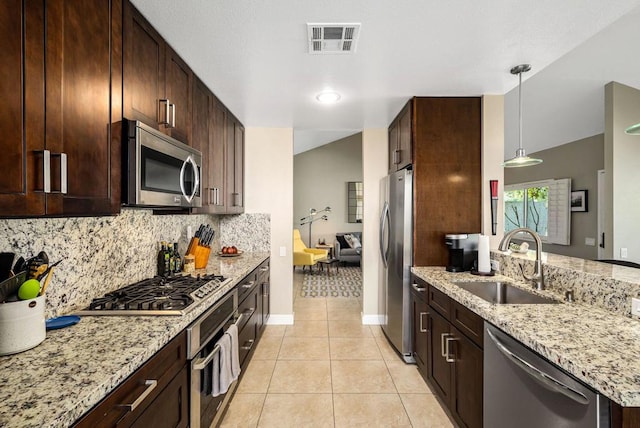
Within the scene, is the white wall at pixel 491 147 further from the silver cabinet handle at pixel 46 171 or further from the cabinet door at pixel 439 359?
the silver cabinet handle at pixel 46 171

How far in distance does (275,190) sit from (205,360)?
2521 millimetres

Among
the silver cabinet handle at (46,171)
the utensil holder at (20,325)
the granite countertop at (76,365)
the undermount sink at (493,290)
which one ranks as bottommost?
the undermount sink at (493,290)

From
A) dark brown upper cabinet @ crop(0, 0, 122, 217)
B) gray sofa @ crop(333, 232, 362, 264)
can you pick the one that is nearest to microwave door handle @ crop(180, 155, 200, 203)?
dark brown upper cabinet @ crop(0, 0, 122, 217)

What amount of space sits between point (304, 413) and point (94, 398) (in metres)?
1.65

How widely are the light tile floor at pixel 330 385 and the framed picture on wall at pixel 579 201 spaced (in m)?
4.18

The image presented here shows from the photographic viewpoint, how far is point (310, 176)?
8.77 m

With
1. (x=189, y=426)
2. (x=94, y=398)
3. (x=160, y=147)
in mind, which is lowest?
(x=189, y=426)

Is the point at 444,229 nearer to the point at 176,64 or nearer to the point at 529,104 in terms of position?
the point at 176,64

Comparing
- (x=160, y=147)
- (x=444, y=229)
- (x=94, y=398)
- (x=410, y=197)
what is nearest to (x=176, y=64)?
(x=160, y=147)

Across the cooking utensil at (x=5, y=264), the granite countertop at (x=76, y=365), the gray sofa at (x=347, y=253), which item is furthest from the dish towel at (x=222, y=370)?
the gray sofa at (x=347, y=253)

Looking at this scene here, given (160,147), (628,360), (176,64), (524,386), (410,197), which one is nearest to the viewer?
(628,360)

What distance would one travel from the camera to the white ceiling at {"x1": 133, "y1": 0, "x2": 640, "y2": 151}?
5.21 feet

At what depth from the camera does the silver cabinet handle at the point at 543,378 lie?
1.03m

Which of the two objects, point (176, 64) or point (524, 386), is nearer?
point (524, 386)
